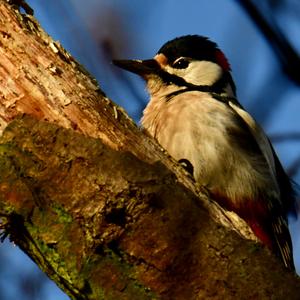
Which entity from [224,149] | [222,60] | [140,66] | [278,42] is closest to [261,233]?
[224,149]

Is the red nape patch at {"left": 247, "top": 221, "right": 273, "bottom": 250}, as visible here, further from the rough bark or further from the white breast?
the rough bark

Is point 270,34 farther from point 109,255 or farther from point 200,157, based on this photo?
point 109,255

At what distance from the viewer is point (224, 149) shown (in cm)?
320

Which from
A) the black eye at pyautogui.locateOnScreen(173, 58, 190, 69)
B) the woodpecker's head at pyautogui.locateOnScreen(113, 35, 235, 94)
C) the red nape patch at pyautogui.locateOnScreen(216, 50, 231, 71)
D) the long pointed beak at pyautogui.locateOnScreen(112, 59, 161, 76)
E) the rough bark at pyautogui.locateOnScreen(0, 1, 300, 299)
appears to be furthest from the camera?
the red nape patch at pyautogui.locateOnScreen(216, 50, 231, 71)

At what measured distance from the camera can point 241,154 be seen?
130 inches

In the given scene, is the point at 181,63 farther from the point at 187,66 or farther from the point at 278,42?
the point at 278,42

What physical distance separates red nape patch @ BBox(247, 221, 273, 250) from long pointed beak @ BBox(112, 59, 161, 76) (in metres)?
1.11

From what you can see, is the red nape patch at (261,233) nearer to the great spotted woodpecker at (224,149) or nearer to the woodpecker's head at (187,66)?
the great spotted woodpecker at (224,149)

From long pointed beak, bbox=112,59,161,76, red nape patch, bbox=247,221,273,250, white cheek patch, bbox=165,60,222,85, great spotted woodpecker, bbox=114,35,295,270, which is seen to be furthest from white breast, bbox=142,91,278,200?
white cheek patch, bbox=165,60,222,85

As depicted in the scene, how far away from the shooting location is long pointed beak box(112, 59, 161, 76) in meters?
3.62

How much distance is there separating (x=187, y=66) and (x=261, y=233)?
1.27 metres

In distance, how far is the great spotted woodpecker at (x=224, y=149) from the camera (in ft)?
10.3

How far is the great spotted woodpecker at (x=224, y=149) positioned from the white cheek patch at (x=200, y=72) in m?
0.09

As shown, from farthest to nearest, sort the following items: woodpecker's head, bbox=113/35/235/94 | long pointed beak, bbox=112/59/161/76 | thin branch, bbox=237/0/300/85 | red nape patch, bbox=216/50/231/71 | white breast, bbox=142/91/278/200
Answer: red nape patch, bbox=216/50/231/71
woodpecker's head, bbox=113/35/235/94
long pointed beak, bbox=112/59/161/76
white breast, bbox=142/91/278/200
thin branch, bbox=237/0/300/85
